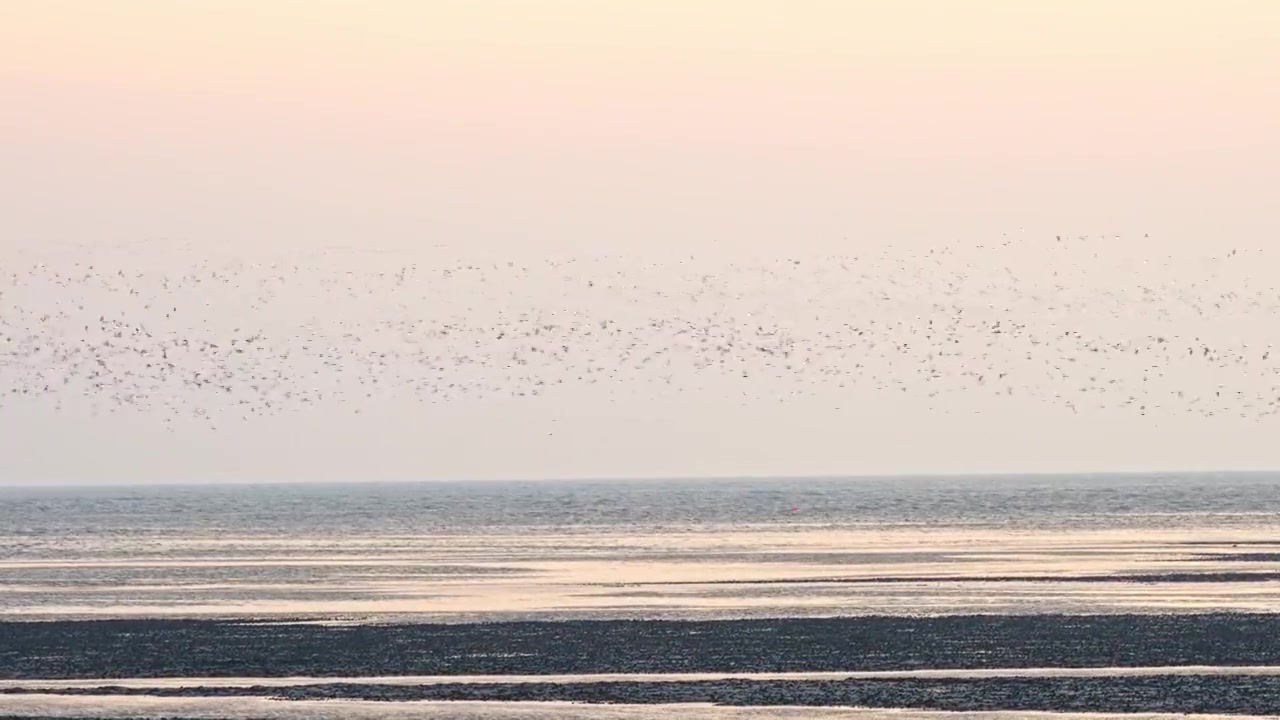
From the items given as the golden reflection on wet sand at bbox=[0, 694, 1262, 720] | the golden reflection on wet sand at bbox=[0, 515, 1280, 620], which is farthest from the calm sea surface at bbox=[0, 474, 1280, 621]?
the golden reflection on wet sand at bbox=[0, 694, 1262, 720]

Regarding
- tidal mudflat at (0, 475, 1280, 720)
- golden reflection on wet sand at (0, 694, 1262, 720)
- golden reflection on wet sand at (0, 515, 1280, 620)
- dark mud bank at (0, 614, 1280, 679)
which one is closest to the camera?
golden reflection on wet sand at (0, 694, 1262, 720)

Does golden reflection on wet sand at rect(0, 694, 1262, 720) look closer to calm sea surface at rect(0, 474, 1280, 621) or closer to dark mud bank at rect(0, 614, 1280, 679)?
dark mud bank at rect(0, 614, 1280, 679)

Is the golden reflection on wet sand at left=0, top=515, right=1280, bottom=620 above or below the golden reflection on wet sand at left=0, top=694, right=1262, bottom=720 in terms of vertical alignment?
above

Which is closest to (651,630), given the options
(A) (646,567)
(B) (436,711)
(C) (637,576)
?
(B) (436,711)

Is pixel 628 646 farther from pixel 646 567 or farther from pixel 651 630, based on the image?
pixel 646 567

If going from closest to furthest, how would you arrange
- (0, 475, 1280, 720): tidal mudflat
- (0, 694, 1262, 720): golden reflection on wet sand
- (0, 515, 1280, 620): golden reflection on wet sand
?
(0, 694, 1262, 720): golden reflection on wet sand, (0, 475, 1280, 720): tidal mudflat, (0, 515, 1280, 620): golden reflection on wet sand

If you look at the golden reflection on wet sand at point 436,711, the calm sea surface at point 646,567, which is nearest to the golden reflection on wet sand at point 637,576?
the calm sea surface at point 646,567

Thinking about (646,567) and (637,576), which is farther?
(646,567)

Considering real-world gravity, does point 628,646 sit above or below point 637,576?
below

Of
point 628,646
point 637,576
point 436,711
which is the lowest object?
point 436,711

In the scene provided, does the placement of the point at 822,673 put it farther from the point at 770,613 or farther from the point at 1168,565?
the point at 1168,565

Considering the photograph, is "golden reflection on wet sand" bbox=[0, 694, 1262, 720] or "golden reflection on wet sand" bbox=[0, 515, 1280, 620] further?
"golden reflection on wet sand" bbox=[0, 515, 1280, 620]

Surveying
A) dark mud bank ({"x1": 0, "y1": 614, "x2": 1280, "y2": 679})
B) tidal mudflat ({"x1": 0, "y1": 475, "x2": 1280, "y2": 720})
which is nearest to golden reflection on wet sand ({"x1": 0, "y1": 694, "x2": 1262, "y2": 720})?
tidal mudflat ({"x1": 0, "y1": 475, "x2": 1280, "y2": 720})

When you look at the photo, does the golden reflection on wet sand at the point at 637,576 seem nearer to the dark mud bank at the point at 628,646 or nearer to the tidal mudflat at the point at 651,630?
the tidal mudflat at the point at 651,630
